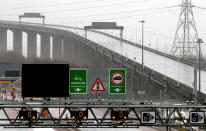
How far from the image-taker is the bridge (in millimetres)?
87062

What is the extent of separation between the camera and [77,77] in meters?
39.6

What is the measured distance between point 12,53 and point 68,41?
67.6 feet

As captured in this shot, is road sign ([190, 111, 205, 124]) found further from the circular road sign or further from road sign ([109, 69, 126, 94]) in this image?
the circular road sign

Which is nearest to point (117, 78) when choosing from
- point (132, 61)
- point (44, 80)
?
point (44, 80)

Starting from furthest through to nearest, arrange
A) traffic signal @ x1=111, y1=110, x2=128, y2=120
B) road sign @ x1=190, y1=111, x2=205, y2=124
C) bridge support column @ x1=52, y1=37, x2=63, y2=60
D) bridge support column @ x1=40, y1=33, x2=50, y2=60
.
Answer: bridge support column @ x1=40, y1=33, x2=50, y2=60 < bridge support column @ x1=52, y1=37, x2=63, y2=60 < road sign @ x1=190, y1=111, x2=205, y2=124 < traffic signal @ x1=111, y1=110, x2=128, y2=120

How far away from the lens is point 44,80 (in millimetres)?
37219

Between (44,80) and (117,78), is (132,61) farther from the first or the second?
(44,80)

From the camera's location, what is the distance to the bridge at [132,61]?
87.1m

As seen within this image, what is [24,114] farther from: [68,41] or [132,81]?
[68,41]

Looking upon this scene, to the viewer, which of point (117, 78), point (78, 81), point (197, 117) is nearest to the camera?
point (197, 117)

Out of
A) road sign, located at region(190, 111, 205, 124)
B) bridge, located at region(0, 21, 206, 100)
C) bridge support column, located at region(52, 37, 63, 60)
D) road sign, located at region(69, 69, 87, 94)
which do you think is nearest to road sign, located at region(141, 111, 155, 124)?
road sign, located at region(190, 111, 205, 124)

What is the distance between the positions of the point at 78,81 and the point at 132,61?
7155 centimetres

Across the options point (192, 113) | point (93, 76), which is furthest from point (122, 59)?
point (192, 113)

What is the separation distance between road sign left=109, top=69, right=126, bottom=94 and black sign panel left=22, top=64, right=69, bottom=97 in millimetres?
4111
